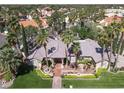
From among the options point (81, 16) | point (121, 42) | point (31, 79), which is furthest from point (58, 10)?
point (31, 79)

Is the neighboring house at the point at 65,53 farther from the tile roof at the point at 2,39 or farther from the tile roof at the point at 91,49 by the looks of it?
the tile roof at the point at 2,39

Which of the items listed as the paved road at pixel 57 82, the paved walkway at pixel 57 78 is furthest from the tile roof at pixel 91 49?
the paved road at pixel 57 82

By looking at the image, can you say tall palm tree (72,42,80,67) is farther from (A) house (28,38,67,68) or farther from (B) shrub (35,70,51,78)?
(B) shrub (35,70,51,78)

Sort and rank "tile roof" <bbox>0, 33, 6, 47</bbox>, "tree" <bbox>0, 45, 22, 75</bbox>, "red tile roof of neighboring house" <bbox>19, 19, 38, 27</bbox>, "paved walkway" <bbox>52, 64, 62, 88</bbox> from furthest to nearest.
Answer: "red tile roof of neighboring house" <bbox>19, 19, 38, 27</bbox> → "tile roof" <bbox>0, 33, 6, 47</bbox> → "paved walkway" <bbox>52, 64, 62, 88</bbox> → "tree" <bbox>0, 45, 22, 75</bbox>

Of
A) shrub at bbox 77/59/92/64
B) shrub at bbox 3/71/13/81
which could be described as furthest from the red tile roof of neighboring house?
shrub at bbox 3/71/13/81

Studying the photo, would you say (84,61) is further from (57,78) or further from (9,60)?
(9,60)

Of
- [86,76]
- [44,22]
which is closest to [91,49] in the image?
[86,76]

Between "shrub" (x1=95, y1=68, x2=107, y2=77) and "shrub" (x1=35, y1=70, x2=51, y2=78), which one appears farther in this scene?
"shrub" (x1=95, y1=68, x2=107, y2=77)

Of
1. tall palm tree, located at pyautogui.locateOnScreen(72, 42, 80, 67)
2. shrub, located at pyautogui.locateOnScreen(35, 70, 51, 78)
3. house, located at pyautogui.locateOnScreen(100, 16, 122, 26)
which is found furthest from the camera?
house, located at pyautogui.locateOnScreen(100, 16, 122, 26)
